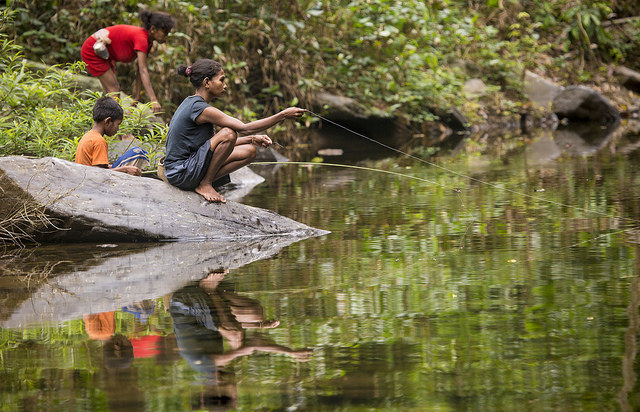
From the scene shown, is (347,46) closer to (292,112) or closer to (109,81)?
(109,81)

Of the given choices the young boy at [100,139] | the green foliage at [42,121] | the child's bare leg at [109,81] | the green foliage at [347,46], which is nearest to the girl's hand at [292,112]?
the young boy at [100,139]

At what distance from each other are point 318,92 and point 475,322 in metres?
12.7

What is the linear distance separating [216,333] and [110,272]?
1.70m

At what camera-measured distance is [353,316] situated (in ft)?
12.5

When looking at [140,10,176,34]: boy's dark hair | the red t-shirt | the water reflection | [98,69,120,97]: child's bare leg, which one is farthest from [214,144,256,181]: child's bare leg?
[98,69,120,97]: child's bare leg

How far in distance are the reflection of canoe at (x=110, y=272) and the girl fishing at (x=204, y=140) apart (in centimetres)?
55

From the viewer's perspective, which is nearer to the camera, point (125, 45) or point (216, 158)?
point (216, 158)

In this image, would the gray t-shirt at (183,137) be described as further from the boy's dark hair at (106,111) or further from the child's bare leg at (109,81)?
the child's bare leg at (109,81)

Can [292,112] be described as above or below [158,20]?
below

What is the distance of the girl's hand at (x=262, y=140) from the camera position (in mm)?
5953

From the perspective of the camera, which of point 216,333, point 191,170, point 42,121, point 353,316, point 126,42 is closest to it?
point 216,333

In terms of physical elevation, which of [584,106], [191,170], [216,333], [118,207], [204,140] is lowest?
[216,333]

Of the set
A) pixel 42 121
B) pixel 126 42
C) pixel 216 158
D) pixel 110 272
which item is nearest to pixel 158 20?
pixel 126 42

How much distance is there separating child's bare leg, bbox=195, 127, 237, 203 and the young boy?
2.08 feet
